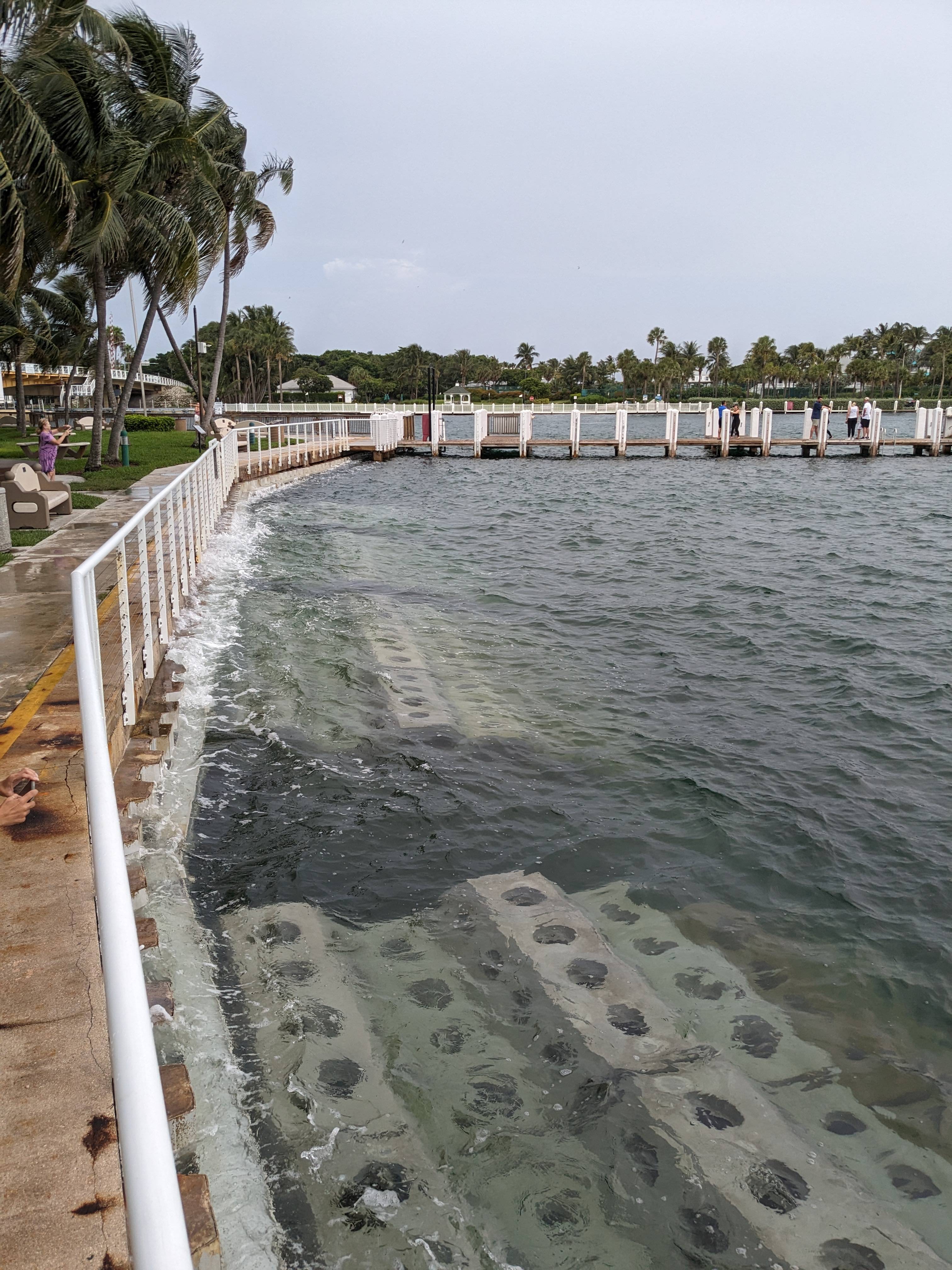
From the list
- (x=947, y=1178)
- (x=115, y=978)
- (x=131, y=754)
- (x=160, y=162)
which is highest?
(x=160, y=162)

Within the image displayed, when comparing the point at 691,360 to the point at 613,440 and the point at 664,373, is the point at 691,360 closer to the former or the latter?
the point at 664,373

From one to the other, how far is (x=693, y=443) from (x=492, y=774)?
41.3 metres

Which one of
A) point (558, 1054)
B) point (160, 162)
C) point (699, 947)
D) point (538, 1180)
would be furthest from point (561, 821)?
point (160, 162)

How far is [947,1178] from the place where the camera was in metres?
3.87

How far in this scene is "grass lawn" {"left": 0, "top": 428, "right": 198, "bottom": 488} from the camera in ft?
71.8

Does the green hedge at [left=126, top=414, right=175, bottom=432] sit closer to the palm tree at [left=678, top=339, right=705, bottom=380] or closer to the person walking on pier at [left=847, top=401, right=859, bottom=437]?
the person walking on pier at [left=847, top=401, right=859, bottom=437]

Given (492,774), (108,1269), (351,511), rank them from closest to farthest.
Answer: (108,1269) → (492,774) → (351,511)

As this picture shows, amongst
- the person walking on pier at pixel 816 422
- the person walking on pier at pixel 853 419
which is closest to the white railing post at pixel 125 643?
the person walking on pier at pixel 816 422

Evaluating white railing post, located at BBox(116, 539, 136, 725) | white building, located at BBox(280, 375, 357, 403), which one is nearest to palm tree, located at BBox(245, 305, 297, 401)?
white building, located at BBox(280, 375, 357, 403)

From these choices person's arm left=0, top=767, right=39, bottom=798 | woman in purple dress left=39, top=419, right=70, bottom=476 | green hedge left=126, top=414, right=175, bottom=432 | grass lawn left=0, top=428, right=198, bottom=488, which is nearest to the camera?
person's arm left=0, top=767, right=39, bottom=798

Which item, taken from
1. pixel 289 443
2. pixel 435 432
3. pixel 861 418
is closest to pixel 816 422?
pixel 861 418

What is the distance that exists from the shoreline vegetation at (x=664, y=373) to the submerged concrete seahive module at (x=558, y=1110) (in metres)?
119

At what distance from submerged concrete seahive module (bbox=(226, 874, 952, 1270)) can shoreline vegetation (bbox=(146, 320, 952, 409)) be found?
11928cm

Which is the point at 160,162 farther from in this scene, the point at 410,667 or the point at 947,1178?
the point at 947,1178
